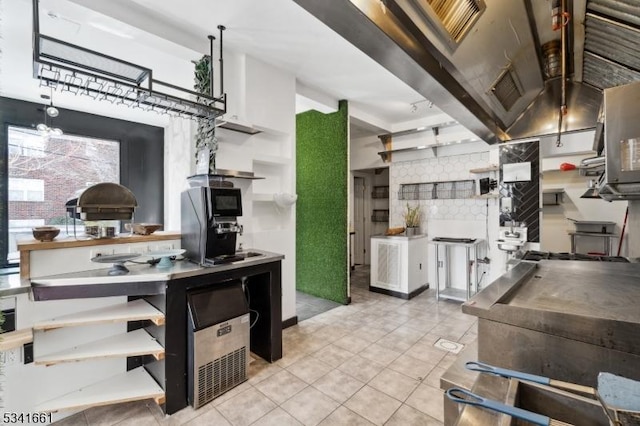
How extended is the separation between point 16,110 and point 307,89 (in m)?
3.59

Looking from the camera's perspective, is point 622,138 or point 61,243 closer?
point 622,138

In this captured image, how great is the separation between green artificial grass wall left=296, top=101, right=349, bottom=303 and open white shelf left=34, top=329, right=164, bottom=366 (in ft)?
8.77

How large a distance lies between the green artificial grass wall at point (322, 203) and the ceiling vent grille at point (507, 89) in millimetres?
1987

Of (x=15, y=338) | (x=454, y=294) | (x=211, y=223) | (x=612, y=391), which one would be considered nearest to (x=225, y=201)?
(x=211, y=223)

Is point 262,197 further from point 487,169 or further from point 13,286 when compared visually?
point 487,169

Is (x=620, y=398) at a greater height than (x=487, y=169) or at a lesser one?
lesser

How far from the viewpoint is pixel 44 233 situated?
1.88 metres

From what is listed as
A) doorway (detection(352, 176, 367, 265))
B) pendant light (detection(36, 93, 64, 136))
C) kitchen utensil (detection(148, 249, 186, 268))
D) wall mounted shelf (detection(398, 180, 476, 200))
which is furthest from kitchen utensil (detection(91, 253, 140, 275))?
doorway (detection(352, 176, 367, 265))

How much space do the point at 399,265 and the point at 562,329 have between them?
3.54 metres

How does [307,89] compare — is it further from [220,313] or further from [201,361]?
[201,361]

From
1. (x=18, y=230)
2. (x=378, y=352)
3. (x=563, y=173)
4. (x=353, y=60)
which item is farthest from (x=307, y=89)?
(x=563, y=173)

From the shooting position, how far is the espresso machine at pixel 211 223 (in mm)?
2162

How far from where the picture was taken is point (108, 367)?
2102 millimetres

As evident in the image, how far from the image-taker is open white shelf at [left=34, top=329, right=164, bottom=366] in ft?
5.69
